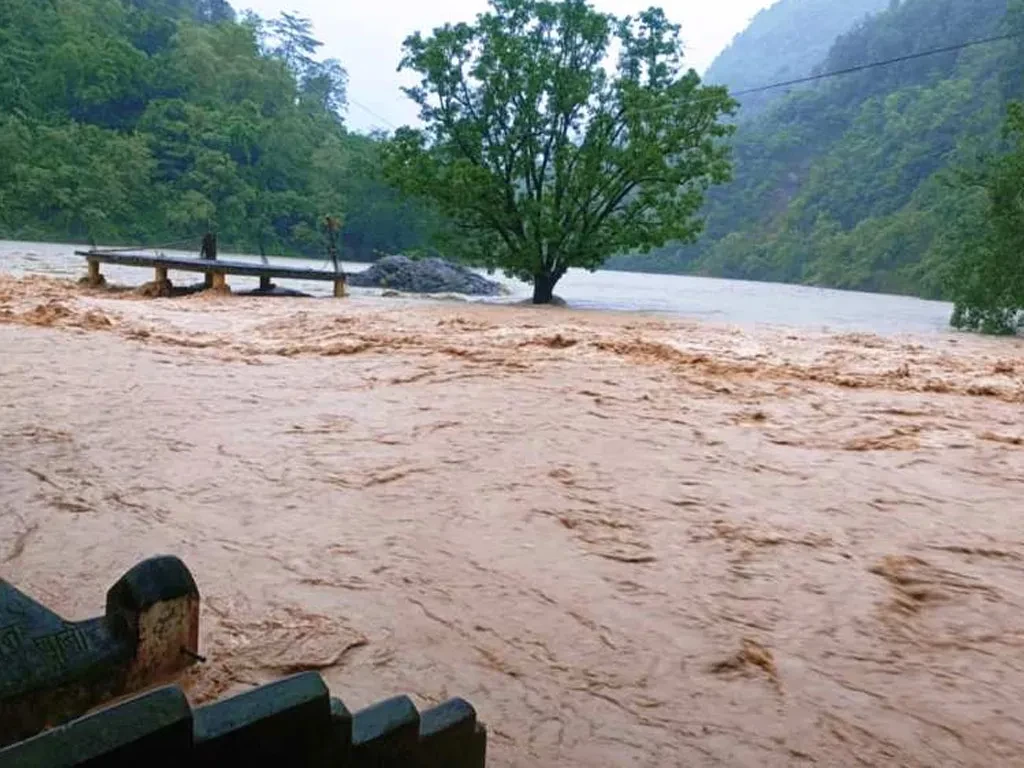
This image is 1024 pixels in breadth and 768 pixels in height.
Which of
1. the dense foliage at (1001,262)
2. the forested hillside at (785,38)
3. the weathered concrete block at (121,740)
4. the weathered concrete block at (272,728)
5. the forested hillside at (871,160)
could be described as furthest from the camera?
the forested hillside at (785,38)

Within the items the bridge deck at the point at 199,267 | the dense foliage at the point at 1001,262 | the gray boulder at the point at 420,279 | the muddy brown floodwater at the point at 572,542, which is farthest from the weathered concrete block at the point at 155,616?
the gray boulder at the point at 420,279

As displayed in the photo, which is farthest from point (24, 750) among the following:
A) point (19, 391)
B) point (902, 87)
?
point (902, 87)

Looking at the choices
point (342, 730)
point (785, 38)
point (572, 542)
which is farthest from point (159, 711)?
point (785, 38)

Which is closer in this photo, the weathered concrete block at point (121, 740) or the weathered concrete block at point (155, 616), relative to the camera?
the weathered concrete block at point (121, 740)

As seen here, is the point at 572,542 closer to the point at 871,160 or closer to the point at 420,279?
the point at 420,279

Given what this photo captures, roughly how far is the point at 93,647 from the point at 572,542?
1.70 meters

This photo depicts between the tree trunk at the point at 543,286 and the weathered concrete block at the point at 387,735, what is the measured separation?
16.8 m

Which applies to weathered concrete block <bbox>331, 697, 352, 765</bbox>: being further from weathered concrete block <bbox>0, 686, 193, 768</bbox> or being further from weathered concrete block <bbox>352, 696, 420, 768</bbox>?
weathered concrete block <bbox>0, 686, 193, 768</bbox>

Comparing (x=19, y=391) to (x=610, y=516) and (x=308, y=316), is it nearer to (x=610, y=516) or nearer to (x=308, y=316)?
(x=610, y=516)

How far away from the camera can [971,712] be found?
1878mm

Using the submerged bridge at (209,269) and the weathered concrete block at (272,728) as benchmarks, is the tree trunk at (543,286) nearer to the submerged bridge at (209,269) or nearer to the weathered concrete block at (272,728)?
the submerged bridge at (209,269)

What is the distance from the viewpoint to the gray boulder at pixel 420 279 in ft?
74.2

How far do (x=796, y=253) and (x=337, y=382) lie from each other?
195ft

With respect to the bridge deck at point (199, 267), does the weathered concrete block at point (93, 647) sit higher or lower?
lower
